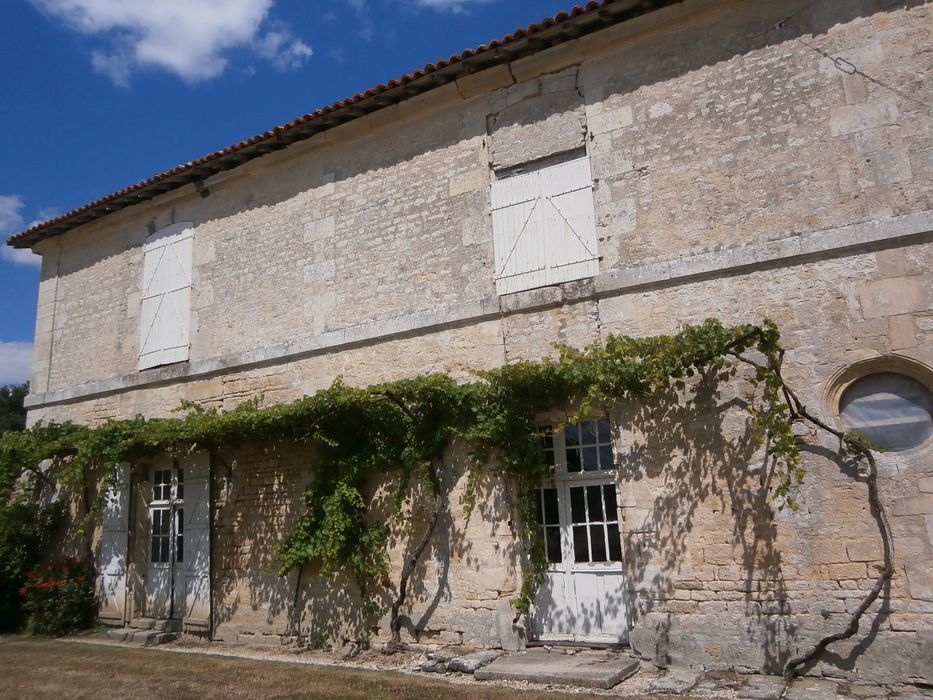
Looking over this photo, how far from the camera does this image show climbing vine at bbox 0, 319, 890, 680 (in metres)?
5.47

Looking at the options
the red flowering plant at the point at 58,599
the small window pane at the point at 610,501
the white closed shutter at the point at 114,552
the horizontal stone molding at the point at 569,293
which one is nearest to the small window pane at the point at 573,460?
the small window pane at the point at 610,501

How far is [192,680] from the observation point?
585 centimetres

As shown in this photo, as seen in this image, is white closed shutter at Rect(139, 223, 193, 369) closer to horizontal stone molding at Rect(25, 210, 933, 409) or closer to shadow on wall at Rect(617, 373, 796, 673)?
horizontal stone molding at Rect(25, 210, 933, 409)

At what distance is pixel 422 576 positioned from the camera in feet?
22.4

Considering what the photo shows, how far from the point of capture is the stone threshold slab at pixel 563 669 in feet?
17.1

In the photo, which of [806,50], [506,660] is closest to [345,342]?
[506,660]

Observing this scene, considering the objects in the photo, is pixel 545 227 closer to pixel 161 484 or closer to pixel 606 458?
pixel 606 458

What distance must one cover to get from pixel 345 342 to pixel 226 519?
8.34 ft

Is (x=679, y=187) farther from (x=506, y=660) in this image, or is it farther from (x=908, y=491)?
(x=506, y=660)

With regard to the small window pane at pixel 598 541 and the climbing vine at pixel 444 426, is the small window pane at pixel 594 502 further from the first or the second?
the climbing vine at pixel 444 426

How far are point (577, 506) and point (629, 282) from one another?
203cm

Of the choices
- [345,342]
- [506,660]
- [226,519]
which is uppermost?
[345,342]

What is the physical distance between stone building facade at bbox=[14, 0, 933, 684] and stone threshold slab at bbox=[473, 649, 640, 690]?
0.90 ft

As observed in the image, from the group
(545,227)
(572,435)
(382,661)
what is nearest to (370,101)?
(545,227)
